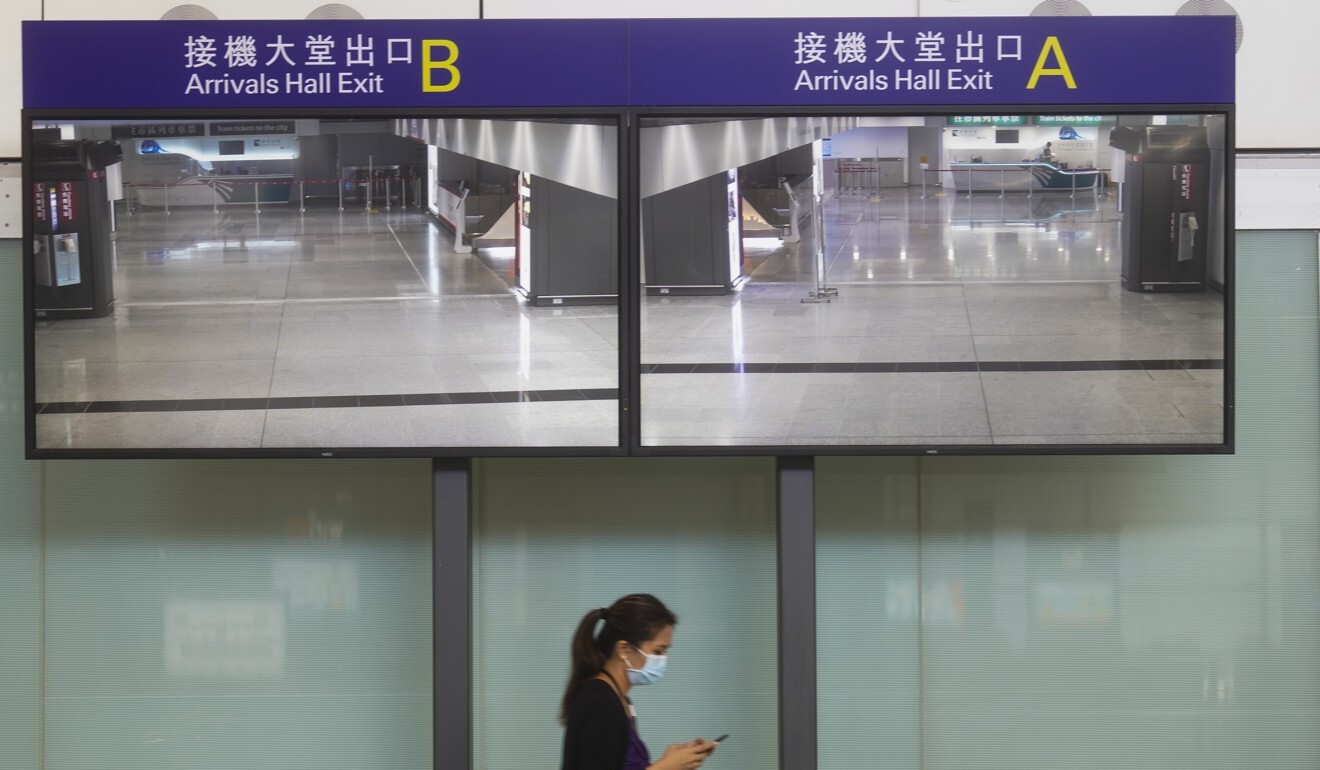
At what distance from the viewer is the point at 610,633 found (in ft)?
11.7

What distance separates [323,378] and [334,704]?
1.56 m

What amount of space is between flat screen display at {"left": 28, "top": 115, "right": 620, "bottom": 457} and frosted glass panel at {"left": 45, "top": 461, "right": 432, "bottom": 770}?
0.78 metres

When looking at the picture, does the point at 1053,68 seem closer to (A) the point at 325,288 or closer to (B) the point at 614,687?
(A) the point at 325,288

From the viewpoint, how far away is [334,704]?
5.91 metres

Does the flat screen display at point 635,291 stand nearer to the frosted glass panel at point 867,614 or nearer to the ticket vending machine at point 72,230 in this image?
the ticket vending machine at point 72,230

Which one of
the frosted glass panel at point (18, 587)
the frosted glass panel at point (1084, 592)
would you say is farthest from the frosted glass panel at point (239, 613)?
the frosted glass panel at point (1084, 592)

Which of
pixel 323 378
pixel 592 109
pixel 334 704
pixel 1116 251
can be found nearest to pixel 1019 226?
pixel 1116 251

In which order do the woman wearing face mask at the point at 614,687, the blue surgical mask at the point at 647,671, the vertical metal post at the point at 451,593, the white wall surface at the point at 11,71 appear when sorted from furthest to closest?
the white wall surface at the point at 11,71 < the vertical metal post at the point at 451,593 < the blue surgical mask at the point at 647,671 < the woman wearing face mask at the point at 614,687

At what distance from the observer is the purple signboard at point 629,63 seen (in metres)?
5.00

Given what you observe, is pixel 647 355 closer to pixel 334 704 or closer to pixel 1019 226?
pixel 1019 226

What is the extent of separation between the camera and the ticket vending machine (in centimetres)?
501

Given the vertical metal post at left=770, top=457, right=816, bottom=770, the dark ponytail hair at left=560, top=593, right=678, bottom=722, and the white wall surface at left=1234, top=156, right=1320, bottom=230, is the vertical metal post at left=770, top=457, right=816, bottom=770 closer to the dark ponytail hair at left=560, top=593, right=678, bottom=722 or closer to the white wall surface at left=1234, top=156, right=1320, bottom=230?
the dark ponytail hair at left=560, top=593, right=678, bottom=722

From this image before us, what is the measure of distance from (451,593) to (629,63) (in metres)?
2.05

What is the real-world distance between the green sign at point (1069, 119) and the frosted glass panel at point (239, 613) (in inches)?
111
